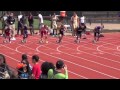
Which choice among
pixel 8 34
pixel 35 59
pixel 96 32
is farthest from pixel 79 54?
pixel 35 59

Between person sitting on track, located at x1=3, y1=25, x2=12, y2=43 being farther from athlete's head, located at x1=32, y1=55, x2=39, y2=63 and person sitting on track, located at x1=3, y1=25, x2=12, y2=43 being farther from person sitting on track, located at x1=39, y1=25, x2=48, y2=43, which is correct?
athlete's head, located at x1=32, y1=55, x2=39, y2=63

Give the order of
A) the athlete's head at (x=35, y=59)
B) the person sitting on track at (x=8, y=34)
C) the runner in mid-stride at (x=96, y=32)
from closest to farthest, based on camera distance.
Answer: the athlete's head at (x=35, y=59), the person sitting on track at (x=8, y=34), the runner in mid-stride at (x=96, y=32)

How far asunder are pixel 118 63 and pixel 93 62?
100 cm

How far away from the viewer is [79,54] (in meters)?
15.9

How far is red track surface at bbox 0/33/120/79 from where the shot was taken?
483 inches

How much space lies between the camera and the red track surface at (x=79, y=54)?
1226 centimetres

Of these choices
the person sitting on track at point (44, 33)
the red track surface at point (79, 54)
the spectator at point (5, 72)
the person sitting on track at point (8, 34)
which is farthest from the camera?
the person sitting on track at point (44, 33)

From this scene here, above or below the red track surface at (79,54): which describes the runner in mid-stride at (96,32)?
above

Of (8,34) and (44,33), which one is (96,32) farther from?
(8,34)

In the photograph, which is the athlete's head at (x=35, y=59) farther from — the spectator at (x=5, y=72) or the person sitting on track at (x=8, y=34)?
the person sitting on track at (x=8, y=34)

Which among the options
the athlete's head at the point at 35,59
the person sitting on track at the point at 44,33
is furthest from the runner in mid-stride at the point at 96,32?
the athlete's head at the point at 35,59

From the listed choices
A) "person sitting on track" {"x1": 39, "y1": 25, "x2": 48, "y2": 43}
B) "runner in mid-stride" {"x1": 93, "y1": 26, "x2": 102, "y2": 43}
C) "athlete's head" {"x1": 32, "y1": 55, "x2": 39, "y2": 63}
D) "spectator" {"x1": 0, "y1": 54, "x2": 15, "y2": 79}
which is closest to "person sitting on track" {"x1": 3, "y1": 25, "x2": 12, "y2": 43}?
"person sitting on track" {"x1": 39, "y1": 25, "x2": 48, "y2": 43}

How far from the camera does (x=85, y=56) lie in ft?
50.7
